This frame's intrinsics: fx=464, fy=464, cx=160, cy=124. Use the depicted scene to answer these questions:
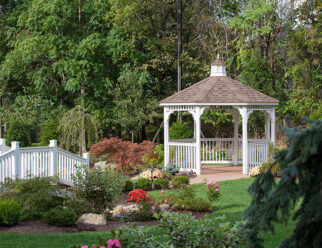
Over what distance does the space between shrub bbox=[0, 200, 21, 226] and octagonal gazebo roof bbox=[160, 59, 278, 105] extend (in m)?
9.19

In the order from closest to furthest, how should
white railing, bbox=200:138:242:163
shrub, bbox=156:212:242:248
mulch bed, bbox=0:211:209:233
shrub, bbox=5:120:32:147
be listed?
shrub, bbox=156:212:242:248
mulch bed, bbox=0:211:209:233
white railing, bbox=200:138:242:163
shrub, bbox=5:120:32:147

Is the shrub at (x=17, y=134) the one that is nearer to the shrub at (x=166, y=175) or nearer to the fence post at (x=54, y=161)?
the shrub at (x=166, y=175)

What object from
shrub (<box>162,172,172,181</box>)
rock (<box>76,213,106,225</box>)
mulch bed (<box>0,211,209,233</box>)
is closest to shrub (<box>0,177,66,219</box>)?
mulch bed (<box>0,211,209,233</box>)

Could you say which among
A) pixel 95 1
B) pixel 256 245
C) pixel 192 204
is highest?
pixel 95 1

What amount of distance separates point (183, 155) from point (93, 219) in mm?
8133

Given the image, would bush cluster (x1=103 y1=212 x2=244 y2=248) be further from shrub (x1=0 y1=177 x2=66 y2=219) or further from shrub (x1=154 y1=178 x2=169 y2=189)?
shrub (x1=154 y1=178 x2=169 y2=189)

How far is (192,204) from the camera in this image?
10.1 meters

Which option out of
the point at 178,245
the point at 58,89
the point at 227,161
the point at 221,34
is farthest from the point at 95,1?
the point at 178,245

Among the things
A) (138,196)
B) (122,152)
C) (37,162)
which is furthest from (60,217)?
(122,152)

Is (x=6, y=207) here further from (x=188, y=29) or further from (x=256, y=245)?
(x=188, y=29)

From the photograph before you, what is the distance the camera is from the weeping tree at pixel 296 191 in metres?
2.72

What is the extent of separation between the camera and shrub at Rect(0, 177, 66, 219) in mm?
9047

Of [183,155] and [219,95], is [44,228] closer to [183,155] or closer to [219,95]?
[183,155]

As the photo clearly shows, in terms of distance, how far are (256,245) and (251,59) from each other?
21.6 metres
